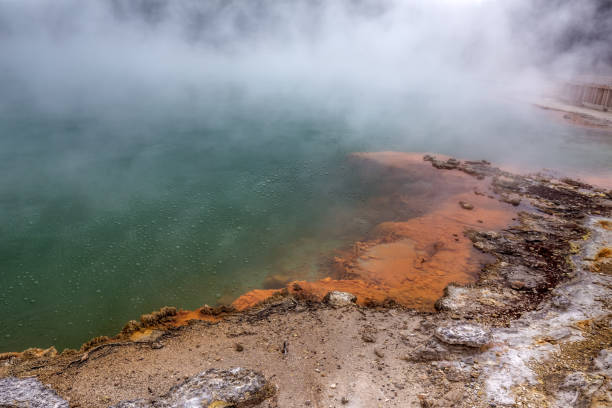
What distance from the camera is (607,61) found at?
25219mm

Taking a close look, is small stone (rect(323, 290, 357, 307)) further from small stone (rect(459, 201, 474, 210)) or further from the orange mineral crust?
small stone (rect(459, 201, 474, 210))

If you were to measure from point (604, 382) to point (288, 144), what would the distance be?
11.6 meters

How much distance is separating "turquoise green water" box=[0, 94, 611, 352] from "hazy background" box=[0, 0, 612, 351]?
42 millimetres

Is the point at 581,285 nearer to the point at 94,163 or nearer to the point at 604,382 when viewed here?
the point at 604,382

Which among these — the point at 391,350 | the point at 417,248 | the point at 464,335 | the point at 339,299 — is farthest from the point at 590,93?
the point at 391,350

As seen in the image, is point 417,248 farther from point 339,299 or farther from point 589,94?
point 589,94

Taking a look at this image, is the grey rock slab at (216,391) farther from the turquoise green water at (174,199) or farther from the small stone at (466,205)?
the small stone at (466,205)

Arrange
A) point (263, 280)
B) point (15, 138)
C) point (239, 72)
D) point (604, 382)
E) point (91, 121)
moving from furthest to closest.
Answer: point (239, 72) → point (91, 121) → point (15, 138) → point (263, 280) → point (604, 382)

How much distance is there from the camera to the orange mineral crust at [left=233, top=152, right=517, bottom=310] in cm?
594

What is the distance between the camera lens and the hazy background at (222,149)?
6.33 m

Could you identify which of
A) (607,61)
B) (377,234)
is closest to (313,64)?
(607,61)

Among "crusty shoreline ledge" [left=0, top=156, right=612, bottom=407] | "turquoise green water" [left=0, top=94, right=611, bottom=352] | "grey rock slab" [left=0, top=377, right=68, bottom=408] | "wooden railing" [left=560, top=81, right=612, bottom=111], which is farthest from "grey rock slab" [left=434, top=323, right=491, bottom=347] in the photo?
"wooden railing" [left=560, top=81, right=612, bottom=111]

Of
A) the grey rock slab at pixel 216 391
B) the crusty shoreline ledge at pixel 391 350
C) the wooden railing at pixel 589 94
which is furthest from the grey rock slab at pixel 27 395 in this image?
the wooden railing at pixel 589 94

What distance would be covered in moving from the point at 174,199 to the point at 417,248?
19.1ft
